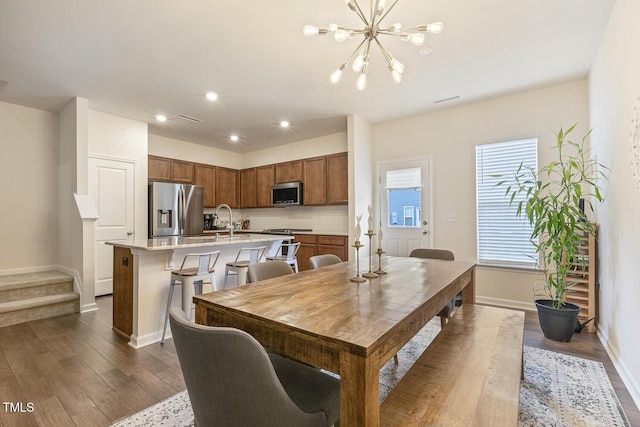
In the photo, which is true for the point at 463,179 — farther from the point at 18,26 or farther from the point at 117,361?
the point at 18,26

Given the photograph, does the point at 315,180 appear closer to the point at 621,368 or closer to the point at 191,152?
the point at 191,152

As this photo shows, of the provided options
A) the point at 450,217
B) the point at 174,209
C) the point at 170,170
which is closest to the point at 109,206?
the point at 174,209

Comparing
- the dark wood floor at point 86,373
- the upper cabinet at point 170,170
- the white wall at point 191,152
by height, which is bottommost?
the dark wood floor at point 86,373

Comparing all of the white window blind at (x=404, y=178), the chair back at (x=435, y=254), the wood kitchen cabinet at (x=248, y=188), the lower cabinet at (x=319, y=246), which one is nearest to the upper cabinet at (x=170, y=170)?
the wood kitchen cabinet at (x=248, y=188)

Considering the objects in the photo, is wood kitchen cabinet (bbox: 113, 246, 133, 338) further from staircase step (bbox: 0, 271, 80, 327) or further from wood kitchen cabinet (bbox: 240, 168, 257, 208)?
wood kitchen cabinet (bbox: 240, 168, 257, 208)

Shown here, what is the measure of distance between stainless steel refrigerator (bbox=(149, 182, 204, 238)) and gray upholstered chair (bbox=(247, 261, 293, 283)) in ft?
11.6

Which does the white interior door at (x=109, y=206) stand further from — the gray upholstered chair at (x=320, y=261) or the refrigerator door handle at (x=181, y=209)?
the gray upholstered chair at (x=320, y=261)

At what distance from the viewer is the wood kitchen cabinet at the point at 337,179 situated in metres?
5.24

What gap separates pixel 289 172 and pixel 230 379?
17.4 feet

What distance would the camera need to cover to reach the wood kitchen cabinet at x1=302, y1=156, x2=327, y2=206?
5.54 metres

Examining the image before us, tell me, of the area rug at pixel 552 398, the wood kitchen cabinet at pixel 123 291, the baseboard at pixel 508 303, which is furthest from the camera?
the baseboard at pixel 508 303

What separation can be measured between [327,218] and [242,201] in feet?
7.26

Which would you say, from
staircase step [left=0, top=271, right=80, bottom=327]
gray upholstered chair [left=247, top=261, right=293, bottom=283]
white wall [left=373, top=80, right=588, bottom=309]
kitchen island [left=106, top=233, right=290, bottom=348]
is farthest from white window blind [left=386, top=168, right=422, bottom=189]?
staircase step [left=0, top=271, right=80, bottom=327]

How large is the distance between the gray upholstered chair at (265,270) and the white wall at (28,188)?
428 centimetres
